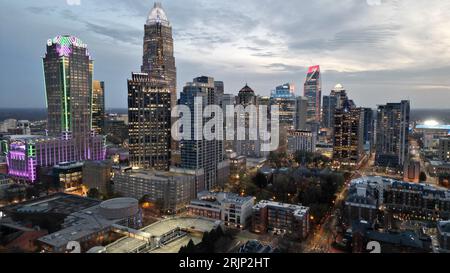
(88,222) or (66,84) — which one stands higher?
(66,84)

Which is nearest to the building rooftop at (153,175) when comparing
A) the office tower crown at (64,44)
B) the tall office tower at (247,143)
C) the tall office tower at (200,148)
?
the tall office tower at (200,148)

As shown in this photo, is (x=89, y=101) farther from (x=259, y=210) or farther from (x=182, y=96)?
(x=259, y=210)

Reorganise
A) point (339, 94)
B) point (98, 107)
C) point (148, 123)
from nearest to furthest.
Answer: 1. point (148, 123)
2. point (98, 107)
3. point (339, 94)

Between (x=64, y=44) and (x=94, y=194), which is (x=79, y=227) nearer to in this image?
(x=94, y=194)

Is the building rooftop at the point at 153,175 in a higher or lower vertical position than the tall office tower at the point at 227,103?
lower

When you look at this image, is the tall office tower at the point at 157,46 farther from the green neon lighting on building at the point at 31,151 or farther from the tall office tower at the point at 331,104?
the tall office tower at the point at 331,104

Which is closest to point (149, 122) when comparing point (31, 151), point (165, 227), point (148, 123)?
point (148, 123)
